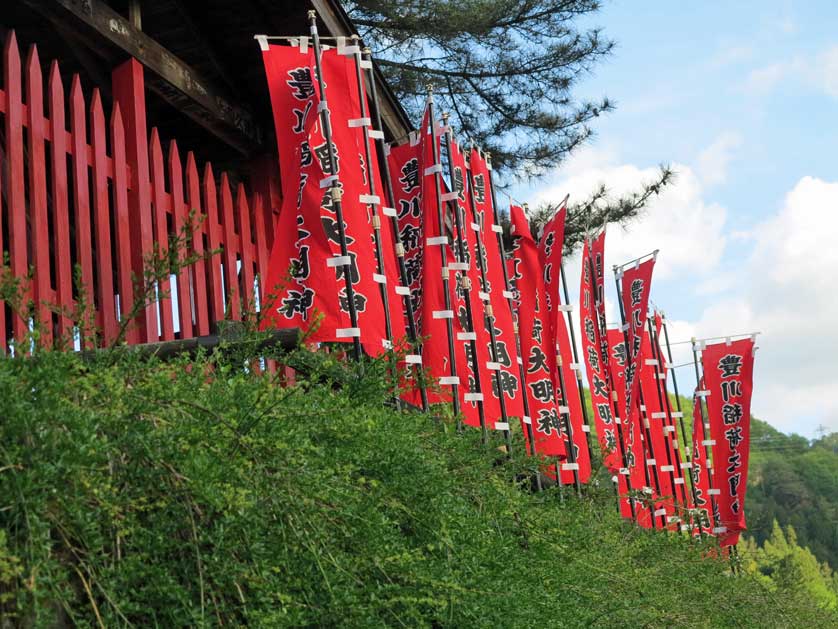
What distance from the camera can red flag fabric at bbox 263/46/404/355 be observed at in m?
5.05

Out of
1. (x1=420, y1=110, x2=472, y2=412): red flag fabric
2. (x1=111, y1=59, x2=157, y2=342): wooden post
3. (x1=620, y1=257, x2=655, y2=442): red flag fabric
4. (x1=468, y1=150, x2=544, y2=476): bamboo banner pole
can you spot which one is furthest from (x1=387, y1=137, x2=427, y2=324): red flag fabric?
(x1=620, y1=257, x2=655, y2=442): red flag fabric

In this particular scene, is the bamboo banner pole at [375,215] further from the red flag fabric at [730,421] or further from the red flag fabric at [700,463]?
the red flag fabric at [700,463]

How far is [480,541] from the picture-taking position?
3184mm

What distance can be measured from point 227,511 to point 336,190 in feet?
10.0

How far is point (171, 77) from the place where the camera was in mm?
6000

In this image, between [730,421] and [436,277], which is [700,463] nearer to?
[730,421]

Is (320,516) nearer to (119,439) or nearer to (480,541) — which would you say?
(119,439)

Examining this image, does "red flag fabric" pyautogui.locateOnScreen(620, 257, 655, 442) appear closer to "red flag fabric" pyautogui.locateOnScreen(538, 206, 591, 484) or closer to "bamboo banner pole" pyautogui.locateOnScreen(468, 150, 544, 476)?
"red flag fabric" pyautogui.locateOnScreen(538, 206, 591, 484)

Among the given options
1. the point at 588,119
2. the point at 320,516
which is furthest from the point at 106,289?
the point at 588,119

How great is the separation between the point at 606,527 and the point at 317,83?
2.59m

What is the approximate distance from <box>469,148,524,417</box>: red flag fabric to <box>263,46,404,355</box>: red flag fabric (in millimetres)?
1473

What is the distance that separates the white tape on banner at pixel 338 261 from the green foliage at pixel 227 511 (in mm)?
1483

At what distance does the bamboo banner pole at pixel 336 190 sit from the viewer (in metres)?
4.91

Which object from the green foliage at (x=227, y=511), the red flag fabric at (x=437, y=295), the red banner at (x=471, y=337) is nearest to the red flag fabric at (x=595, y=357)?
the red banner at (x=471, y=337)
